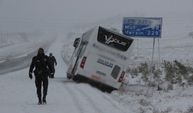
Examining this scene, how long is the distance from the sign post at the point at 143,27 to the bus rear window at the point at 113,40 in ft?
7.56

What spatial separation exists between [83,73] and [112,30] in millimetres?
2257

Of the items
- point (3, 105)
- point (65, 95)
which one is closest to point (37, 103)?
point (3, 105)

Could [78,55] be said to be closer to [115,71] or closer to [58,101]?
[115,71]

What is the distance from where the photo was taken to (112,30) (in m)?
25.3

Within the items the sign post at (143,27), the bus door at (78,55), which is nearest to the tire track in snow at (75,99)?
the bus door at (78,55)

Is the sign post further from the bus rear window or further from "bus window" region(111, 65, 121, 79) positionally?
"bus window" region(111, 65, 121, 79)

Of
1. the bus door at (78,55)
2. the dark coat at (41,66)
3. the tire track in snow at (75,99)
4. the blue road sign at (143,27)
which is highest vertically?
the blue road sign at (143,27)

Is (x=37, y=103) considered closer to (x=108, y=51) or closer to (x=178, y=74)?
(x=108, y=51)

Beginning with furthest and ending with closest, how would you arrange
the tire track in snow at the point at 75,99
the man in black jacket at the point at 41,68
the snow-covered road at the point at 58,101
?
the man in black jacket at the point at 41,68
the tire track in snow at the point at 75,99
the snow-covered road at the point at 58,101

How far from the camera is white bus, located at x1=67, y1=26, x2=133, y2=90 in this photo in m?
25.2

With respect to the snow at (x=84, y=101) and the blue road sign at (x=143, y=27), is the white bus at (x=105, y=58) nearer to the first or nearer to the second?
the snow at (x=84, y=101)

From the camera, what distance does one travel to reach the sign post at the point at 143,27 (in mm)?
27094

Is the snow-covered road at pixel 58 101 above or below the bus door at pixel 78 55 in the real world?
below

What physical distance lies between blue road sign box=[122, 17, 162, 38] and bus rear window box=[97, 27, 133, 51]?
2340 mm
